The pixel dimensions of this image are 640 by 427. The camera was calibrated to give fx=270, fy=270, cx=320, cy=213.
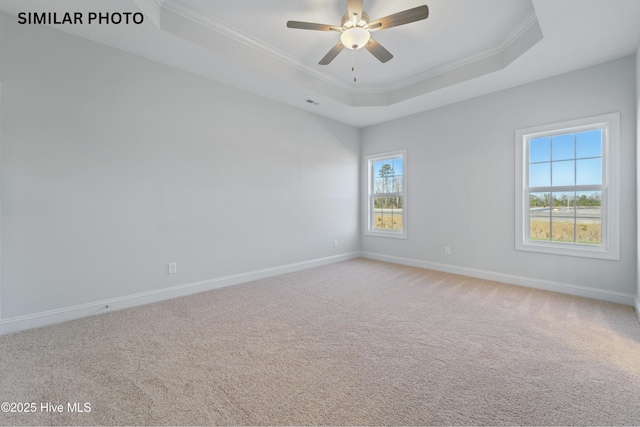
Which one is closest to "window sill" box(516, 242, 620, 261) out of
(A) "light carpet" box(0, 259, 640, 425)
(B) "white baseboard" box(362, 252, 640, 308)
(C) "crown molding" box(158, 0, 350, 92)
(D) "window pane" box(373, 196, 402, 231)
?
(B) "white baseboard" box(362, 252, 640, 308)

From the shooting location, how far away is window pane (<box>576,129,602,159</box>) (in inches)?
126

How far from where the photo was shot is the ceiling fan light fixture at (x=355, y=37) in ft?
7.91

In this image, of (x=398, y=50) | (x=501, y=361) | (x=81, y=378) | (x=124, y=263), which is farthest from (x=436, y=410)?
(x=398, y=50)

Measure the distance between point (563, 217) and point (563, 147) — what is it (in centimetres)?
90

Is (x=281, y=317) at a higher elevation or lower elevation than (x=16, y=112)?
lower

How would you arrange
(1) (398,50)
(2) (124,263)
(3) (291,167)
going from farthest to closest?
(3) (291,167), (1) (398,50), (2) (124,263)

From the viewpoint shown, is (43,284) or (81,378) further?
(43,284)

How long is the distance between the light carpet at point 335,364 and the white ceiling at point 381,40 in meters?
2.74

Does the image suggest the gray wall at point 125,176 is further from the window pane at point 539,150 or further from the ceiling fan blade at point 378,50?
the window pane at point 539,150

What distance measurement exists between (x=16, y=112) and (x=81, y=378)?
2310mm

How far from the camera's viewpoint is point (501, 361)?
193 cm

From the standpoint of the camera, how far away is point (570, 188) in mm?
3385

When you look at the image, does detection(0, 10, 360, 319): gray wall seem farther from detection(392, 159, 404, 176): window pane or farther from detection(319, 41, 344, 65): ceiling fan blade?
detection(392, 159, 404, 176): window pane

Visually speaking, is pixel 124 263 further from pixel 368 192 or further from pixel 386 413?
pixel 368 192
